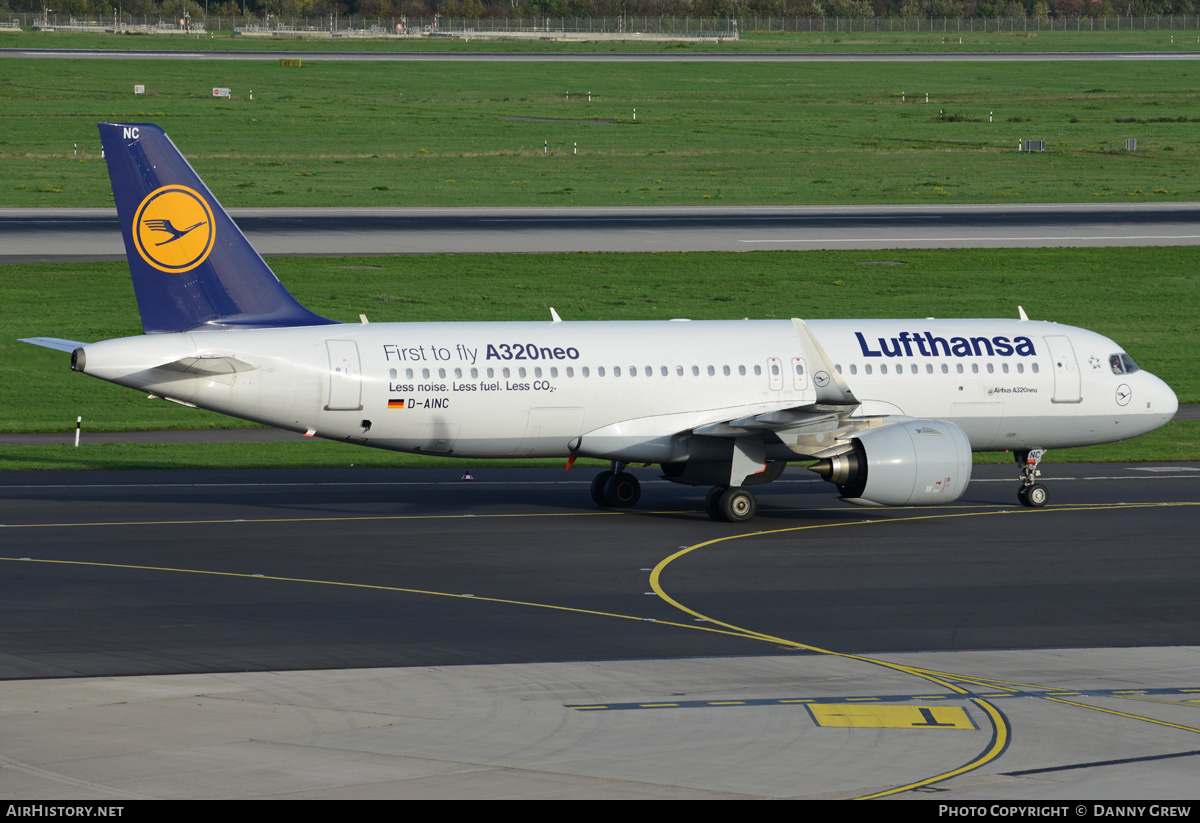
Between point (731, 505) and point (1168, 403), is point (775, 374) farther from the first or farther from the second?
point (1168, 403)

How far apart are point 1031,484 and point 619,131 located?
9122cm

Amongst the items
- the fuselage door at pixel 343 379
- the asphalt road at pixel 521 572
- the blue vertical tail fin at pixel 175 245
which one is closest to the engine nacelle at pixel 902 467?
the asphalt road at pixel 521 572

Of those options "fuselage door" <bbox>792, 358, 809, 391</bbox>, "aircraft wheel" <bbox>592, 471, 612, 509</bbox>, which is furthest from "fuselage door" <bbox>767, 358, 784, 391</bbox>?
"aircraft wheel" <bbox>592, 471, 612, 509</bbox>

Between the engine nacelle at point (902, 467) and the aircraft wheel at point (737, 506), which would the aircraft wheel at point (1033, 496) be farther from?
the aircraft wheel at point (737, 506)

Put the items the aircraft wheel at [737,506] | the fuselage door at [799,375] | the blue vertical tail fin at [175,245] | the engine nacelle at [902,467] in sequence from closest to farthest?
the blue vertical tail fin at [175,245] → the engine nacelle at [902,467] → the aircraft wheel at [737,506] → the fuselage door at [799,375]

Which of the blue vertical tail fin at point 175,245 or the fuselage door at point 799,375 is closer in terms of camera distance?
the blue vertical tail fin at point 175,245

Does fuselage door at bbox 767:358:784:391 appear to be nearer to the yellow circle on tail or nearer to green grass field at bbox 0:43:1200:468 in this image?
the yellow circle on tail

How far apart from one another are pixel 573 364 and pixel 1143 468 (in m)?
19.7

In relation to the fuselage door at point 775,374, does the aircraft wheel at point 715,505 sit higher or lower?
lower

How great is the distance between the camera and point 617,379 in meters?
37.8

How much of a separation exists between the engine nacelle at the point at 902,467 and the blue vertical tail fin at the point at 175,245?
14000 millimetres

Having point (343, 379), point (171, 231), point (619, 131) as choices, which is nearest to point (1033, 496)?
point (343, 379)

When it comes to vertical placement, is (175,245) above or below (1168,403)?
above

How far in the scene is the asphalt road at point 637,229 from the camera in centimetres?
7800
